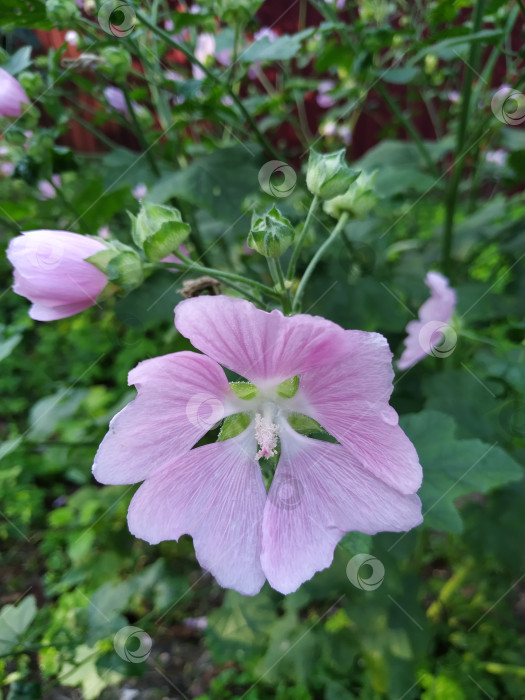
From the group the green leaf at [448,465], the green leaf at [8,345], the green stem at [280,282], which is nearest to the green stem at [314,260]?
the green stem at [280,282]

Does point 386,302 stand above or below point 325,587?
above

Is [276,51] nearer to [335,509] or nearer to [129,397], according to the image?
[129,397]

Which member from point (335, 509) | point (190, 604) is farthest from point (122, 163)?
point (190, 604)

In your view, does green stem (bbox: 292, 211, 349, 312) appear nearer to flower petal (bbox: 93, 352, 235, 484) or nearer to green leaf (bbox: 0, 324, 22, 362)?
flower petal (bbox: 93, 352, 235, 484)

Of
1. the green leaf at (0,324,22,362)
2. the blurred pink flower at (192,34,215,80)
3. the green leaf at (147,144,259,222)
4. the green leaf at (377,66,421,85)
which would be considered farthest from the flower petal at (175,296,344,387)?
the blurred pink flower at (192,34,215,80)

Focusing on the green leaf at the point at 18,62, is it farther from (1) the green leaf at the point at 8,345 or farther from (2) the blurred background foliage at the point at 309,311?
(1) the green leaf at the point at 8,345

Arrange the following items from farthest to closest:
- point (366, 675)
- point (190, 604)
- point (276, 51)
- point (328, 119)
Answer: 1. point (328, 119)
2. point (190, 604)
3. point (366, 675)
4. point (276, 51)
